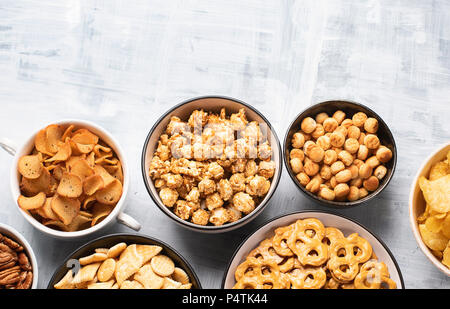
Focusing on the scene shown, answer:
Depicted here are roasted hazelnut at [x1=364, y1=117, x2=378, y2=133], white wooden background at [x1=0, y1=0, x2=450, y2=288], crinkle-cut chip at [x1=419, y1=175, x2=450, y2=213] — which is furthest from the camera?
white wooden background at [x1=0, y1=0, x2=450, y2=288]

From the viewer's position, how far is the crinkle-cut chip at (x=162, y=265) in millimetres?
1259

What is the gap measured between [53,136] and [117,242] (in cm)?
30

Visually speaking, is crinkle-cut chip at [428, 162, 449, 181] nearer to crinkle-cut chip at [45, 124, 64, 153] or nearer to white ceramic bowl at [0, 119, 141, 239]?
white ceramic bowl at [0, 119, 141, 239]

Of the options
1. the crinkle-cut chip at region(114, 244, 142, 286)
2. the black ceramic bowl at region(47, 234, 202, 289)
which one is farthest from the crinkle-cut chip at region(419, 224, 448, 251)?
the crinkle-cut chip at region(114, 244, 142, 286)

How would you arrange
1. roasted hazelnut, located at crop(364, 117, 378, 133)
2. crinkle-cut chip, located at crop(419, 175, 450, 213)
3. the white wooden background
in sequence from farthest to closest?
the white wooden background
roasted hazelnut, located at crop(364, 117, 378, 133)
crinkle-cut chip, located at crop(419, 175, 450, 213)

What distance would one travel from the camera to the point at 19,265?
4.17ft

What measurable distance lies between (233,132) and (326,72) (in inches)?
14.4

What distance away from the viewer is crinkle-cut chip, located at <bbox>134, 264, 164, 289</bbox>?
1244 mm

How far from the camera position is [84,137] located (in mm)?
1288

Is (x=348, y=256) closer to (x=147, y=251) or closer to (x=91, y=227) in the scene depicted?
(x=147, y=251)

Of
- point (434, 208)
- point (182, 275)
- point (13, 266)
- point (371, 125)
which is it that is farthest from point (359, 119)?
point (13, 266)

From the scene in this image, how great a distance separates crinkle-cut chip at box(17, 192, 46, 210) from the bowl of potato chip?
2.85 ft
